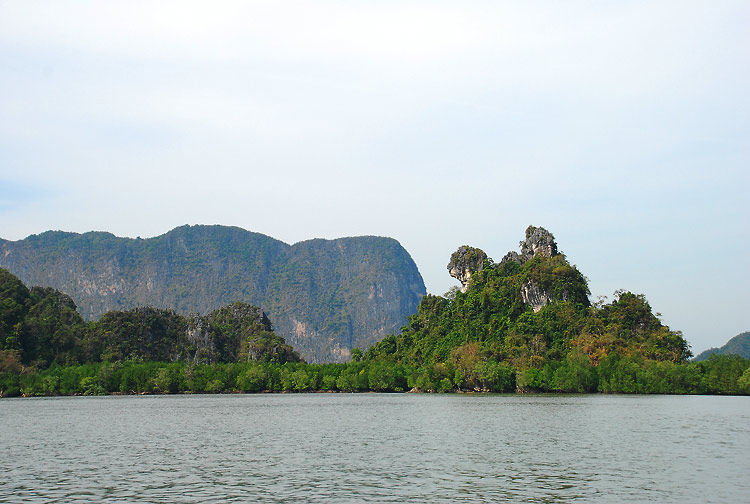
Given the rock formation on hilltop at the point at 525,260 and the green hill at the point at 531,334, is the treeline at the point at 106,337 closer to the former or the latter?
the green hill at the point at 531,334

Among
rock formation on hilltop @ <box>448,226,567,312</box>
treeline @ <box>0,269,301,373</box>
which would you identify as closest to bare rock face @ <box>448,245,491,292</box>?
rock formation on hilltop @ <box>448,226,567,312</box>

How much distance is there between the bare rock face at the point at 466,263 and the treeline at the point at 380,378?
4145 centimetres

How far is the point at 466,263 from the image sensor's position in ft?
554

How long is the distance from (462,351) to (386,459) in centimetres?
9089

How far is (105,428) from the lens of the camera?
53.5 meters

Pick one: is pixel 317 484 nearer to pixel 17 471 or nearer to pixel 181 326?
pixel 17 471

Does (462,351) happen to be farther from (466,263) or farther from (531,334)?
(466,263)

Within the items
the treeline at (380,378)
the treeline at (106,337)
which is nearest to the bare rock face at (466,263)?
the treeline at (380,378)

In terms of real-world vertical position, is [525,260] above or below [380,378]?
above

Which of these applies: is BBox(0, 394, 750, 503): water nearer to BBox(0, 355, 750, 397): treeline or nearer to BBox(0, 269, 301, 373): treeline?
BBox(0, 355, 750, 397): treeline

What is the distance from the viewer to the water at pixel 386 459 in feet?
82.4

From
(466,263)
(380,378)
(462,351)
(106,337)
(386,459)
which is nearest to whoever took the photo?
(386,459)

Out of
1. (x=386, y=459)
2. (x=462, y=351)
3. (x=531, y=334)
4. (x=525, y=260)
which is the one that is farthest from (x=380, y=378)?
(x=386, y=459)

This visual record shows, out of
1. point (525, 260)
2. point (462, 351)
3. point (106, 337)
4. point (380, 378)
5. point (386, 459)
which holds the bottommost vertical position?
point (386, 459)
